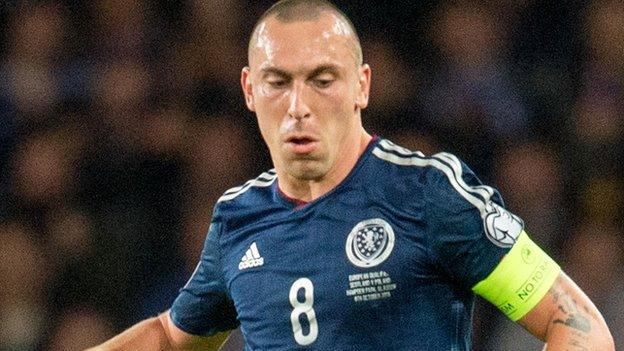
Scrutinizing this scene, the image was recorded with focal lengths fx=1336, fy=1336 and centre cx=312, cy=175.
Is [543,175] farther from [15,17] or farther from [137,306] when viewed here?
[15,17]

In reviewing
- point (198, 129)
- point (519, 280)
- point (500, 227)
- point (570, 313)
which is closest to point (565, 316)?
point (570, 313)

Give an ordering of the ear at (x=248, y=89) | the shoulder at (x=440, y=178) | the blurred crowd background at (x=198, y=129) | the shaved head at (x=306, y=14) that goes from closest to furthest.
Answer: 1. the shoulder at (x=440, y=178)
2. the shaved head at (x=306, y=14)
3. the ear at (x=248, y=89)
4. the blurred crowd background at (x=198, y=129)

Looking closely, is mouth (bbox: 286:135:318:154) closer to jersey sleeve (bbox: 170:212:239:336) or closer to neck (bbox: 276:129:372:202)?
neck (bbox: 276:129:372:202)

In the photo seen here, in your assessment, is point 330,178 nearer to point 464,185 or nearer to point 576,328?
point 464,185

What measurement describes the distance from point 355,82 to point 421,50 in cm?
384

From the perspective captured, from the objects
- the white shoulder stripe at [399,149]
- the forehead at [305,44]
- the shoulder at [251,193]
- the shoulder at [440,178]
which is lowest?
the shoulder at [251,193]

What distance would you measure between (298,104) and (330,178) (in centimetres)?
25

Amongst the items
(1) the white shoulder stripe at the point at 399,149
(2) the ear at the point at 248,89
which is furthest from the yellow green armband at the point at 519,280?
(2) the ear at the point at 248,89

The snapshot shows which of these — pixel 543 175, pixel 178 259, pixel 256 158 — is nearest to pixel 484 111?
pixel 543 175

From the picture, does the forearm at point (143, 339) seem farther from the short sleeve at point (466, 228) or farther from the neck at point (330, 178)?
the short sleeve at point (466, 228)

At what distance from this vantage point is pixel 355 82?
3.70 m

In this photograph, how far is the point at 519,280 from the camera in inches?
134

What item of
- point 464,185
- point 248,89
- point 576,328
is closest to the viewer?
point 576,328

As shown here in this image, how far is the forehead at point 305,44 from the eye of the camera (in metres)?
3.61
